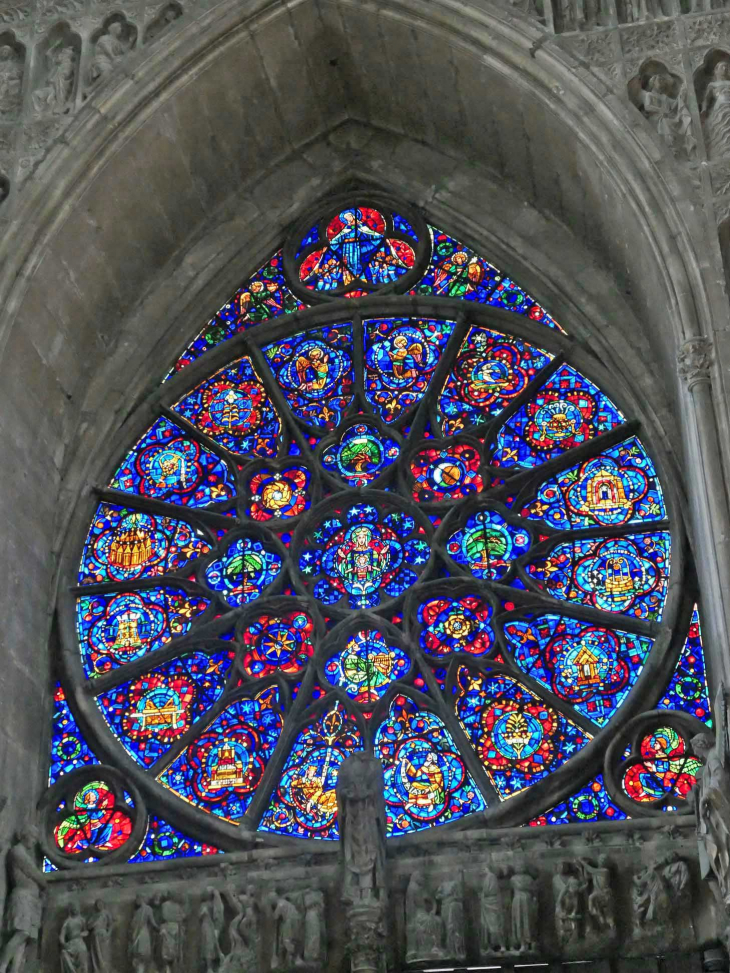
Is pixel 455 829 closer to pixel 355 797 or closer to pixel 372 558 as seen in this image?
pixel 355 797

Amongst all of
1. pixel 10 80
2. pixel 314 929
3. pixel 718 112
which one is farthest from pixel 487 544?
pixel 10 80

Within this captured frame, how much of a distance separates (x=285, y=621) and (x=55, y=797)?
171 cm

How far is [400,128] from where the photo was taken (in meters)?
12.6

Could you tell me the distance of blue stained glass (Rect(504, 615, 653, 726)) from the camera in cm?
1028

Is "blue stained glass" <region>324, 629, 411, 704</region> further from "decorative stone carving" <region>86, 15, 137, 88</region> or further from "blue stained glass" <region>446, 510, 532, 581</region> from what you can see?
"decorative stone carving" <region>86, 15, 137, 88</region>

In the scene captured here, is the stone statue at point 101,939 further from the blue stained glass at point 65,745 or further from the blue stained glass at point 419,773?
the blue stained glass at point 419,773

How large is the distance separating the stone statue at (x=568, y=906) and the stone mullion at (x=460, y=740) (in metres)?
0.72

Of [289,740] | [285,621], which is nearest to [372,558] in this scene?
[285,621]

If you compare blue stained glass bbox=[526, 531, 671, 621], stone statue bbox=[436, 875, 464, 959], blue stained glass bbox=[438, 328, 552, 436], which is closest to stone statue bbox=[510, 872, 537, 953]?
stone statue bbox=[436, 875, 464, 959]

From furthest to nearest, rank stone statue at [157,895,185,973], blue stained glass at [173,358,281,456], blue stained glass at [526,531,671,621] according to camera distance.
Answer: blue stained glass at [173,358,281,456], blue stained glass at [526,531,671,621], stone statue at [157,895,185,973]

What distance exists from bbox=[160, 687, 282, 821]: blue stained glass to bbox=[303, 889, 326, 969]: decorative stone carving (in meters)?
0.86

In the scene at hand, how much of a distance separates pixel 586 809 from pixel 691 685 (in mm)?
950

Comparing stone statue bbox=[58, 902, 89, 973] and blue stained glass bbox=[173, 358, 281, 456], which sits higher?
blue stained glass bbox=[173, 358, 281, 456]

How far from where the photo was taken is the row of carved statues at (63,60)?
38.1 feet
